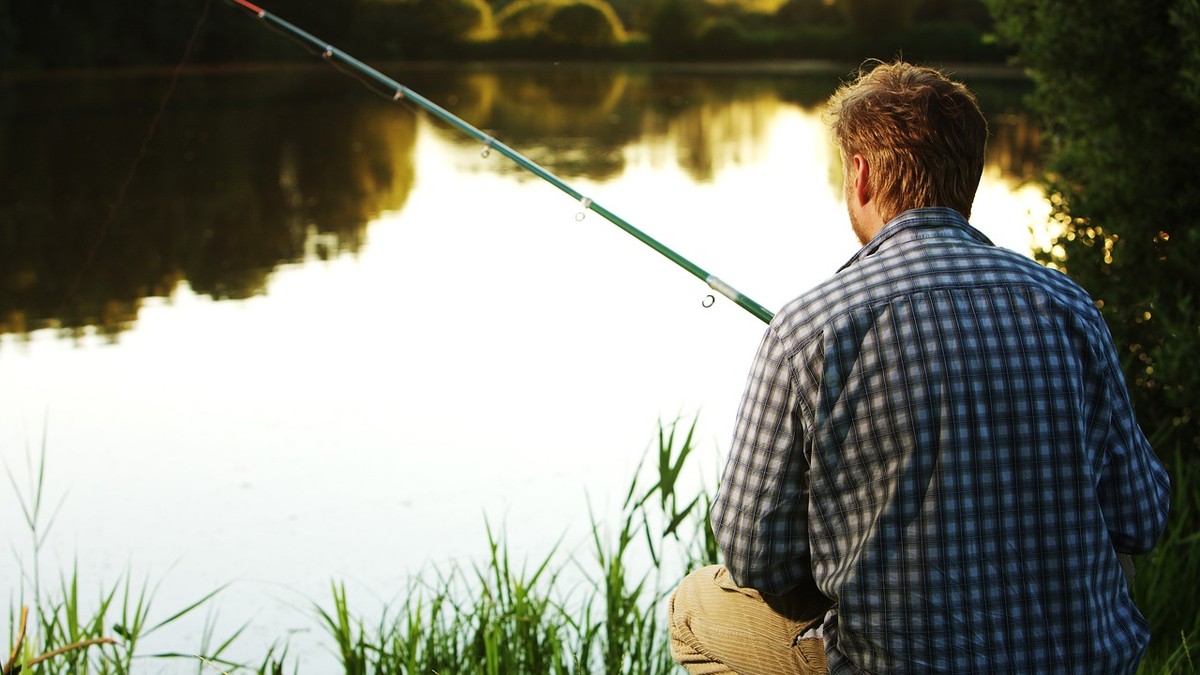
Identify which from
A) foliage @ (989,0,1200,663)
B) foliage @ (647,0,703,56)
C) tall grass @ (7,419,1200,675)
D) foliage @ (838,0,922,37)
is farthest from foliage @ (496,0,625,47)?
tall grass @ (7,419,1200,675)

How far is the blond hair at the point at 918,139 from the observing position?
1462 millimetres

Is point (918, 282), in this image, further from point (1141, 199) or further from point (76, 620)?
point (1141, 199)

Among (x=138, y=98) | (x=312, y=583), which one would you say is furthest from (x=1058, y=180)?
(x=138, y=98)

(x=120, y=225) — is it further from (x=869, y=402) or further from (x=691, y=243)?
(x=869, y=402)

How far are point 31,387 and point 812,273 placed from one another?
4073 millimetres

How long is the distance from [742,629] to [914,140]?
62 centimetres

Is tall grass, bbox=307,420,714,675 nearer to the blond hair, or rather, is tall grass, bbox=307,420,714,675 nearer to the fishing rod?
the fishing rod

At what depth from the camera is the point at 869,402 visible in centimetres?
135

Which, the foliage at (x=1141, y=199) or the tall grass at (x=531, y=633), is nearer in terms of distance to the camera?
the tall grass at (x=531, y=633)

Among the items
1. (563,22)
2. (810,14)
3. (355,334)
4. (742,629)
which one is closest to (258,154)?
(355,334)

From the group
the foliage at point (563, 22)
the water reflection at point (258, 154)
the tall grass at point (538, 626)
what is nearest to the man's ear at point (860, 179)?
the tall grass at point (538, 626)

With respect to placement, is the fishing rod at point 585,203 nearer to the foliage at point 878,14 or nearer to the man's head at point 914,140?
the man's head at point 914,140

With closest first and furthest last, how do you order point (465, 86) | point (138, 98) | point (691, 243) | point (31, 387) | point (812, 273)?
point (31, 387) < point (812, 273) < point (691, 243) < point (138, 98) < point (465, 86)

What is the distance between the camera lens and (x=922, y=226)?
1441 millimetres
